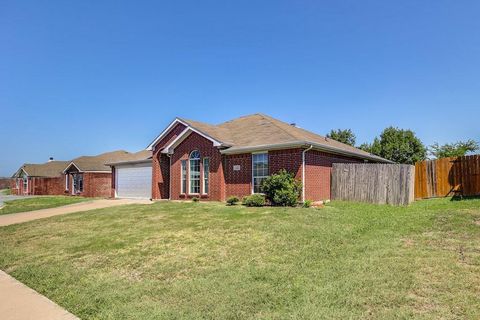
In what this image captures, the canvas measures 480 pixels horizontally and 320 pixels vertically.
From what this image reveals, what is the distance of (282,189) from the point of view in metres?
15.7

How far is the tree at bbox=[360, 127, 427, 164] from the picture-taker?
46094 mm

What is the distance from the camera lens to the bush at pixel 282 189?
1558 cm

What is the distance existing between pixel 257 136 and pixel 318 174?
13.2ft

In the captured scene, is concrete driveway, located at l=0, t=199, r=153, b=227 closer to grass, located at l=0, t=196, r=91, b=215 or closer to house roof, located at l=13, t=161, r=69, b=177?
grass, located at l=0, t=196, r=91, b=215

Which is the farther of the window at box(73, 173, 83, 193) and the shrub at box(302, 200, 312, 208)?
the window at box(73, 173, 83, 193)

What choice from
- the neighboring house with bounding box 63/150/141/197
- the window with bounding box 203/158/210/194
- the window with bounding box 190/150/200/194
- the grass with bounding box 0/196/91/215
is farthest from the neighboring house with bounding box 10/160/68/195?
the window with bounding box 203/158/210/194

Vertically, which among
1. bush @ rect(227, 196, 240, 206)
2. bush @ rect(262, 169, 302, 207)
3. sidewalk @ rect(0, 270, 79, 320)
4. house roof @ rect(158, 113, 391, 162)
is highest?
house roof @ rect(158, 113, 391, 162)

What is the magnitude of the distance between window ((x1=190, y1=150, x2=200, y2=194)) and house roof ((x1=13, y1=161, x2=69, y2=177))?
3828 cm

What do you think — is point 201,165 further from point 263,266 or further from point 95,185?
point 95,185

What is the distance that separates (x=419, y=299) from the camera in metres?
5.20

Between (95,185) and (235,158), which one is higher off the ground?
(235,158)

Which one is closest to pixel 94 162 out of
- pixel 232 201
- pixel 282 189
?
pixel 232 201

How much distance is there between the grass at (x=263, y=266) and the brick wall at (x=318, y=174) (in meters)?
4.03

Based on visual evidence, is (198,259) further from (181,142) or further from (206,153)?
(181,142)
